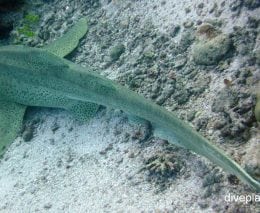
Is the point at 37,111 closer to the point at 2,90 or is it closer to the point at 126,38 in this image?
the point at 2,90

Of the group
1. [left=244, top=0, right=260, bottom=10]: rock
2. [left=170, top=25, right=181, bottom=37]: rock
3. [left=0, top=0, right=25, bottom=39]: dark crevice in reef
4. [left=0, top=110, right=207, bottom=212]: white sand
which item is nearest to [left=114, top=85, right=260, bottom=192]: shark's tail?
[left=0, top=110, right=207, bottom=212]: white sand

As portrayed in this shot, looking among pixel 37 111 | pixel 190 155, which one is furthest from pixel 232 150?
pixel 37 111

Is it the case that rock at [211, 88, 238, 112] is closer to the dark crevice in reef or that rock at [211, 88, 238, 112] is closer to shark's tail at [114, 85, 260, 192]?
shark's tail at [114, 85, 260, 192]

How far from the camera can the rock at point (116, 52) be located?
5.37 m

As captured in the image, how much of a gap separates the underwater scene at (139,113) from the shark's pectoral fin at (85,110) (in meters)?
0.02

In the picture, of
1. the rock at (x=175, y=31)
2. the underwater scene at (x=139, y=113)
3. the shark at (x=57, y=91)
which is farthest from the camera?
the rock at (x=175, y=31)

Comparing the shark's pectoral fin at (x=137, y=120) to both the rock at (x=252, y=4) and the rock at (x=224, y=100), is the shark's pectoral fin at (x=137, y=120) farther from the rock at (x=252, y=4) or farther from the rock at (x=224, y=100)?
the rock at (x=252, y=4)

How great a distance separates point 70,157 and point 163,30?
255cm

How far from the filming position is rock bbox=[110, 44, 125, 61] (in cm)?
537

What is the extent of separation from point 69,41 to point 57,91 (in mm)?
1293

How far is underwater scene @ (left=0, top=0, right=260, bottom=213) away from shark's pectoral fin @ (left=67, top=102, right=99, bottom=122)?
0.05 feet

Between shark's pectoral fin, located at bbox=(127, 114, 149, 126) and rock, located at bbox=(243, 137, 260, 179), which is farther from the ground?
shark's pectoral fin, located at bbox=(127, 114, 149, 126)

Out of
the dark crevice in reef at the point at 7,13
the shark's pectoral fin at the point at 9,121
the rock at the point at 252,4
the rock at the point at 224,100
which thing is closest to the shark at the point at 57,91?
the shark's pectoral fin at the point at 9,121

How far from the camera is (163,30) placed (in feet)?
17.3
